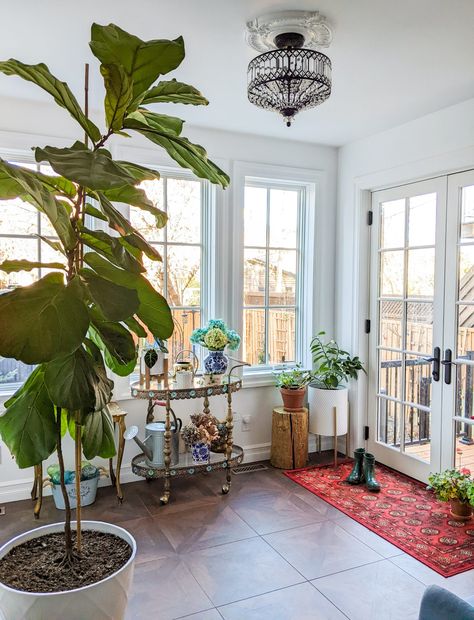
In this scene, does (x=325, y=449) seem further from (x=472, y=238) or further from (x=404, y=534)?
(x=472, y=238)

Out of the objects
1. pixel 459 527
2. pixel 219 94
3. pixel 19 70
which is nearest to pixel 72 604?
pixel 19 70

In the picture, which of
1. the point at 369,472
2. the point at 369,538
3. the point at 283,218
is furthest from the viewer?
the point at 283,218

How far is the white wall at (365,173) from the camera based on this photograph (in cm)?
336

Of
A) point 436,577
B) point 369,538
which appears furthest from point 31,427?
point 369,538

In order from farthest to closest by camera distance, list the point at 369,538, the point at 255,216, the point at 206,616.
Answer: the point at 255,216 < the point at 369,538 < the point at 206,616

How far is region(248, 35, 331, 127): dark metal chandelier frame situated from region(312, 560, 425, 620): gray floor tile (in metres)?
2.34

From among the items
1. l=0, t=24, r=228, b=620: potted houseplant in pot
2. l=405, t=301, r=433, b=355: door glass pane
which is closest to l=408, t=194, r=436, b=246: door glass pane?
l=405, t=301, r=433, b=355: door glass pane

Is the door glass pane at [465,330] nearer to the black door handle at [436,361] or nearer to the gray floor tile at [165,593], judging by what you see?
the black door handle at [436,361]

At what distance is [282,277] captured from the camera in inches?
173

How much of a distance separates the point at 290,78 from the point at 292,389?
2.36m

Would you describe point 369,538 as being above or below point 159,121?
below

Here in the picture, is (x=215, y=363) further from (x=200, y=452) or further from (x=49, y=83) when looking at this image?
(x=49, y=83)

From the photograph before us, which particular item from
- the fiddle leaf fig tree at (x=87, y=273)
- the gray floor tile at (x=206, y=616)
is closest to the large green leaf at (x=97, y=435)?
the fiddle leaf fig tree at (x=87, y=273)

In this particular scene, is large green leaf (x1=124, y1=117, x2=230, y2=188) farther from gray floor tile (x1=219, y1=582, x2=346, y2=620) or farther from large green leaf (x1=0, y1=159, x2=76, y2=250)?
gray floor tile (x1=219, y1=582, x2=346, y2=620)
